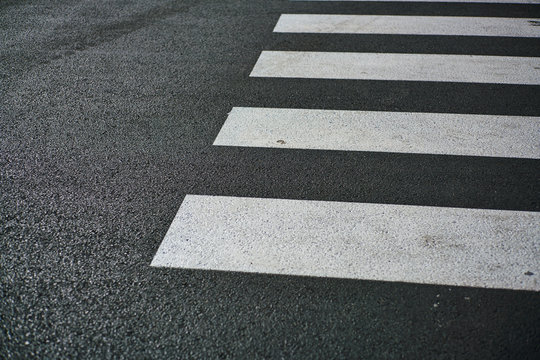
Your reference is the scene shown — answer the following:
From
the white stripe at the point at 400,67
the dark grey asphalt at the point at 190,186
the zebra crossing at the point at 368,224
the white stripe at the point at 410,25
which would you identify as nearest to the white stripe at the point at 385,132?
the zebra crossing at the point at 368,224

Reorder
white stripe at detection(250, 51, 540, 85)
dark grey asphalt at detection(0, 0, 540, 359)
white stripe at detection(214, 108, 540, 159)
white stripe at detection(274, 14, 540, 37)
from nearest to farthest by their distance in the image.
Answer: dark grey asphalt at detection(0, 0, 540, 359) → white stripe at detection(214, 108, 540, 159) → white stripe at detection(250, 51, 540, 85) → white stripe at detection(274, 14, 540, 37)

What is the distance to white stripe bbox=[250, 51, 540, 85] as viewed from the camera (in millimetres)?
4316

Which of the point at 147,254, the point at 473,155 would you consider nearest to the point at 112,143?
the point at 147,254

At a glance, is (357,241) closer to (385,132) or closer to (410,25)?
(385,132)

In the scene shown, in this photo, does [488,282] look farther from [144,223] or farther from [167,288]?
[144,223]

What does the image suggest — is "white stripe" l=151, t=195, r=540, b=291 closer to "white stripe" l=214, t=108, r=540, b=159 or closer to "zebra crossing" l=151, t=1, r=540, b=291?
"zebra crossing" l=151, t=1, r=540, b=291

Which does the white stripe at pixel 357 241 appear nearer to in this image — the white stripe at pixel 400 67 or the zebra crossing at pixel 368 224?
the zebra crossing at pixel 368 224

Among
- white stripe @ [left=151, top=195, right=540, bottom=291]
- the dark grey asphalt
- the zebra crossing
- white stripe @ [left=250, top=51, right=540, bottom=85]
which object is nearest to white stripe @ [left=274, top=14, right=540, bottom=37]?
the dark grey asphalt

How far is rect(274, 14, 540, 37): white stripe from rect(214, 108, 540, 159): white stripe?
1.76m

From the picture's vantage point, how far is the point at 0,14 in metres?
6.11

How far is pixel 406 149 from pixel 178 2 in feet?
13.1

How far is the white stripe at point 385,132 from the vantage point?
3430mm

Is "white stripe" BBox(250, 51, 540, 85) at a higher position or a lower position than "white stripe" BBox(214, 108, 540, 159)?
higher

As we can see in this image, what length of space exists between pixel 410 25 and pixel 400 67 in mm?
1137
